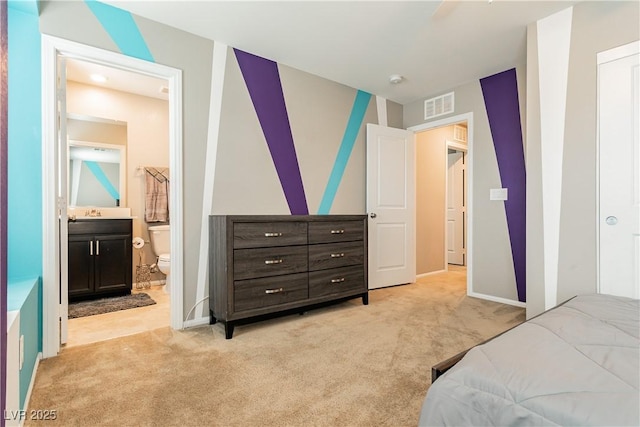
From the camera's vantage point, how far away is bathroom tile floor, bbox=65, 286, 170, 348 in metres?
2.50

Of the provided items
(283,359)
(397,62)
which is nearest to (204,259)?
(283,359)

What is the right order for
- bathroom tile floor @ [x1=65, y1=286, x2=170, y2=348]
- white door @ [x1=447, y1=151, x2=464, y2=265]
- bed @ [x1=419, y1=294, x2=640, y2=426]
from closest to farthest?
1. bed @ [x1=419, y1=294, x2=640, y2=426]
2. bathroom tile floor @ [x1=65, y1=286, x2=170, y2=348]
3. white door @ [x1=447, y1=151, x2=464, y2=265]

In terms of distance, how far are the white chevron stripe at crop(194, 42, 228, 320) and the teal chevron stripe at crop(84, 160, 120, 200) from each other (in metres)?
2.21

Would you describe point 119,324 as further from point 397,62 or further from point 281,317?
point 397,62

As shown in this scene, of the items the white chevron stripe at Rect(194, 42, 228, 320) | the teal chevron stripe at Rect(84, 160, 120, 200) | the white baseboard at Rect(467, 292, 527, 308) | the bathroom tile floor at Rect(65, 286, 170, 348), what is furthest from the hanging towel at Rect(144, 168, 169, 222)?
the white baseboard at Rect(467, 292, 527, 308)

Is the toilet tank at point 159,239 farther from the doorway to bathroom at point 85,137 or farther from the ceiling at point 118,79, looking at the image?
the ceiling at point 118,79

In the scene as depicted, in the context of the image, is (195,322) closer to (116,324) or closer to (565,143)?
(116,324)

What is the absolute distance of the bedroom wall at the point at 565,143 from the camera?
229 centimetres

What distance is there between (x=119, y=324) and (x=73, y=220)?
1.41m

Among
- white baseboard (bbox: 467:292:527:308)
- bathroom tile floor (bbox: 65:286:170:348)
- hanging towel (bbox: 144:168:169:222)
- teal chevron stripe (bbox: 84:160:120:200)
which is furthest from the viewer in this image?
hanging towel (bbox: 144:168:169:222)

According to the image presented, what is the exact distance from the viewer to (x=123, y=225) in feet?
12.4

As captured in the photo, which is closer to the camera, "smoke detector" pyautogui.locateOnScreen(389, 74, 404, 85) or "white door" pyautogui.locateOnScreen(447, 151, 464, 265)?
"smoke detector" pyautogui.locateOnScreen(389, 74, 404, 85)

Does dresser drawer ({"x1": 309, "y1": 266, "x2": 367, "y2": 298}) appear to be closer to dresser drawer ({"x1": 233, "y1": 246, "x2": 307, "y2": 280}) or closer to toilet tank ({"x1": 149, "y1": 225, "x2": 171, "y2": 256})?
dresser drawer ({"x1": 233, "y1": 246, "x2": 307, "y2": 280})

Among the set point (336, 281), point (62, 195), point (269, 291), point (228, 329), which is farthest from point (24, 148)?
point (336, 281)
